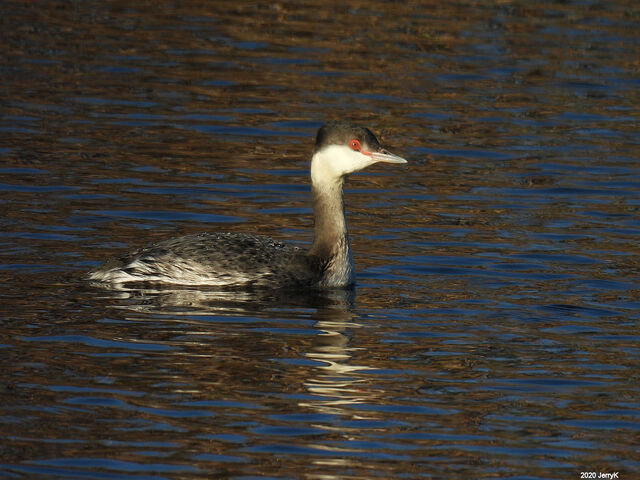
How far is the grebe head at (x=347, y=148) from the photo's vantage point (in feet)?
41.4

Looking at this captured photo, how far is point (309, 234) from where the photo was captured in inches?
571

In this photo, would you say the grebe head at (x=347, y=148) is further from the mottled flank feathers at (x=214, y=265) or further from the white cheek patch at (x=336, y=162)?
the mottled flank feathers at (x=214, y=265)

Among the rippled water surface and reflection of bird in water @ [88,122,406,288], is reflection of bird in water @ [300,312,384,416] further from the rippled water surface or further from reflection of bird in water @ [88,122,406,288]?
reflection of bird in water @ [88,122,406,288]

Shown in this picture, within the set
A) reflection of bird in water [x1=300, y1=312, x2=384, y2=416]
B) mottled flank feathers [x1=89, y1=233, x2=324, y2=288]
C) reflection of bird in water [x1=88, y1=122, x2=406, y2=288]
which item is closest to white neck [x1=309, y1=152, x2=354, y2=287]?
reflection of bird in water [x1=88, y1=122, x2=406, y2=288]

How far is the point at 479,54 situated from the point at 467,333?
1215 centimetres

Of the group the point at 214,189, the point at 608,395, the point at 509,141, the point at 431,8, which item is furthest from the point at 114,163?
the point at 431,8

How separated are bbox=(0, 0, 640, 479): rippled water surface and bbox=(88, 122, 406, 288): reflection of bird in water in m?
0.23

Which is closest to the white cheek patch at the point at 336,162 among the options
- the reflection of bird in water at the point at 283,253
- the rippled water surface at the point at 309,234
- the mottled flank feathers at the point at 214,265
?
the reflection of bird in water at the point at 283,253

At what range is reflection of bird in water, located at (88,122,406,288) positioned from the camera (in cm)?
1234

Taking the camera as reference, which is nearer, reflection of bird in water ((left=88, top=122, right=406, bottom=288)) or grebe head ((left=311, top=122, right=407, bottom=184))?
reflection of bird in water ((left=88, top=122, right=406, bottom=288))

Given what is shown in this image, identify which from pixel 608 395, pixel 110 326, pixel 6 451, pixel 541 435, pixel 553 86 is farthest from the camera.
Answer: pixel 553 86

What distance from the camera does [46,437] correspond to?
28.2ft

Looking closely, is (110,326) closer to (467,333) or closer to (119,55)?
(467,333)

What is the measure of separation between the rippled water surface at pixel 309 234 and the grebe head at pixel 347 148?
1.01 meters
